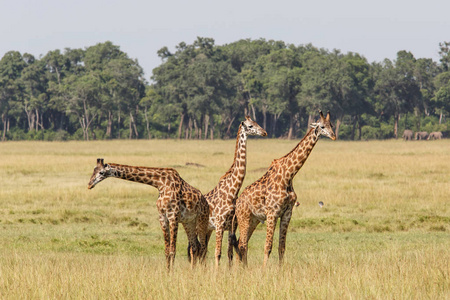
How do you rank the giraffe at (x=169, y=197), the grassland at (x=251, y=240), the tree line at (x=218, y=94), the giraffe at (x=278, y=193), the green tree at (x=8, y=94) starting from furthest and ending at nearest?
the green tree at (x=8, y=94) → the tree line at (x=218, y=94) → the giraffe at (x=278, y=193) → the giraffe at (x=169, y=197) → the grassland at (x=251, y=240)

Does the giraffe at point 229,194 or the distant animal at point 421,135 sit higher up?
the distant animal at point 421,135

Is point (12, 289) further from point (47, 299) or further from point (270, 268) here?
point (270, 268)

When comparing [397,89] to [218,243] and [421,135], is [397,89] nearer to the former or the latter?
[421,135]

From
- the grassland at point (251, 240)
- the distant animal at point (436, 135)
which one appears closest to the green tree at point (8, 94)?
the distant animal at point (436, 135)

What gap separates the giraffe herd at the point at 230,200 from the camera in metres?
10.8

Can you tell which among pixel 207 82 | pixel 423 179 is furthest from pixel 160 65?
pixel 423 179

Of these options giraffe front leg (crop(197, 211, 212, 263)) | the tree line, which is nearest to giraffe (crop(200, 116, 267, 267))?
giraffe front leg (crop(197, 211, 212, 263))

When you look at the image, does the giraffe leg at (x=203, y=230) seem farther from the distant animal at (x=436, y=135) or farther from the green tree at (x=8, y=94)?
the green tree at (x=8, y=94)

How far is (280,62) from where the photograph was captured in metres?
105

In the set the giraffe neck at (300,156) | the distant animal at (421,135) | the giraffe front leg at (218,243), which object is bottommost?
the giraffe front leg at (218,243)

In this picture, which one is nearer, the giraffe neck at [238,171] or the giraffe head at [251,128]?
the giraffe head at [251,128]

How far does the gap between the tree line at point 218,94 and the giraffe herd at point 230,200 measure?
79.6 m

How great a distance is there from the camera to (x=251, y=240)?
1761 cm

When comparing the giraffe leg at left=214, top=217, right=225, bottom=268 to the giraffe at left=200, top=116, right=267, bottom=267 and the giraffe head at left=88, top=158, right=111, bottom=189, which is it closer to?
the giraffe at left=200, top=116, right=267, bottom=267
